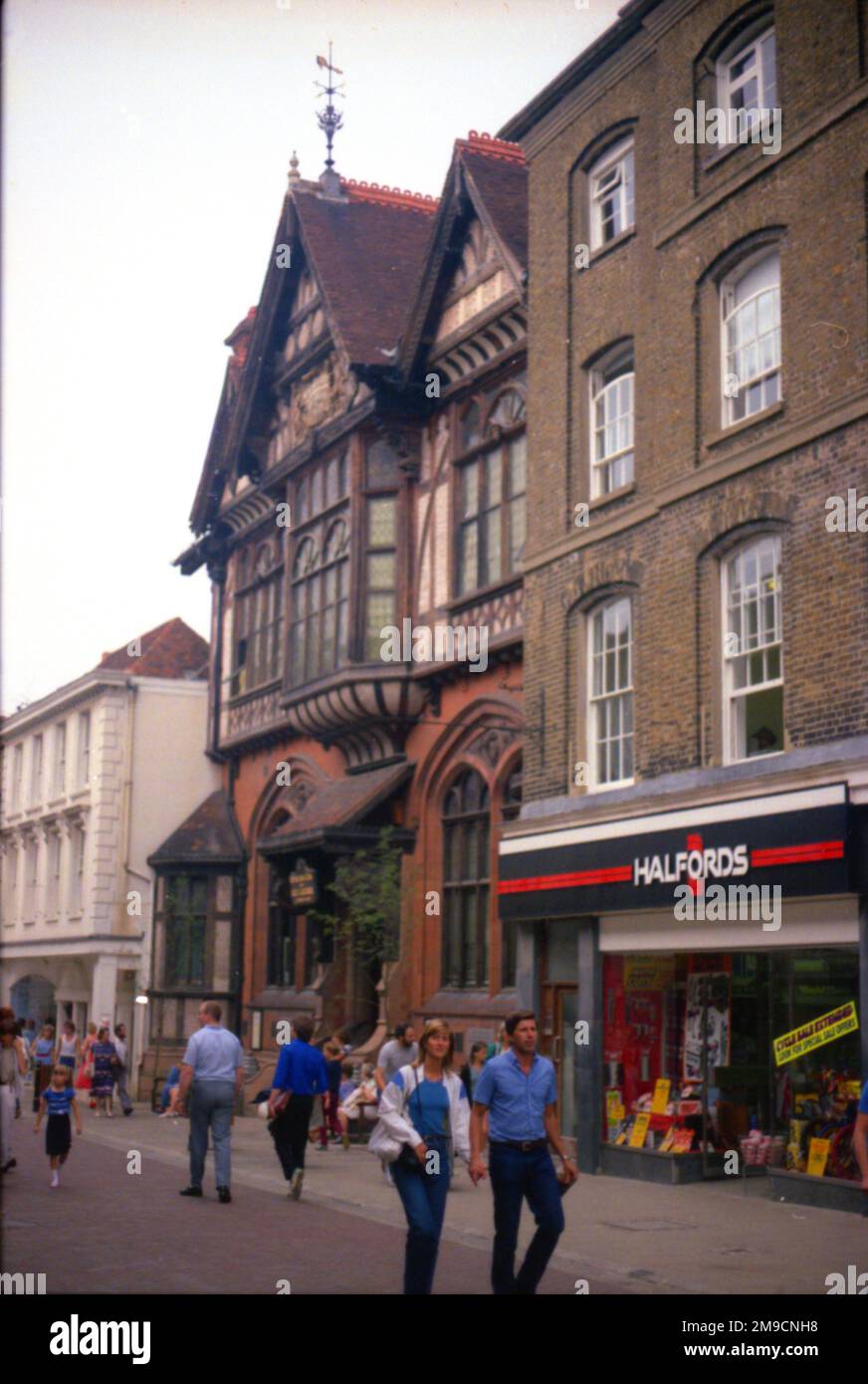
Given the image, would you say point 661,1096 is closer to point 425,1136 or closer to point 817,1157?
point 817,1157

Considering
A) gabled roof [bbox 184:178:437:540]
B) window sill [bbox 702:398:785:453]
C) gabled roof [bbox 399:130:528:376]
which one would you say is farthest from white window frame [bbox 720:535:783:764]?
gabled roof [bbox 184:178:437:540]

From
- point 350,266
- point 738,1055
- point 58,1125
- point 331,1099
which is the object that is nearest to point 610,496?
point 738,1055

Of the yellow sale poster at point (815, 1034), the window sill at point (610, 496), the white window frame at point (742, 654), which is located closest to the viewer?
the yellow sale poster at point (815, 1034)

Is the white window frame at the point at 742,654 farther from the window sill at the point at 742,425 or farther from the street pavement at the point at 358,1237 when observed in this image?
the street pavement at the point at 358,1237

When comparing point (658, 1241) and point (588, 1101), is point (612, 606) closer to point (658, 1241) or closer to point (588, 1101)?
point (588, 1101)

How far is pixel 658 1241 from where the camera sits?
45.4 feet

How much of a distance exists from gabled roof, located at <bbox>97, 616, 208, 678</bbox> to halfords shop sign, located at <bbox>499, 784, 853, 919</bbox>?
23.3 meters

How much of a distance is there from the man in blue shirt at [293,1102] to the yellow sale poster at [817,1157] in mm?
4547

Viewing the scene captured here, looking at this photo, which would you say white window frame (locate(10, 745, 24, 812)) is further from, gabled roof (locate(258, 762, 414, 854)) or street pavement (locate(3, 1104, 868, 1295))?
street pavement (locate(3, 1104, 868, 1295))

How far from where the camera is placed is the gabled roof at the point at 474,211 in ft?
85.1

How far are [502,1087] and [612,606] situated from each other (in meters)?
11.3

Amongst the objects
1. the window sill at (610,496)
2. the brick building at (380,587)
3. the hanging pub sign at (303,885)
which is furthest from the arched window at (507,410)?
the hanging pub sign at (303,885)

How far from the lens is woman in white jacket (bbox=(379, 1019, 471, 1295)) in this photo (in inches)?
380

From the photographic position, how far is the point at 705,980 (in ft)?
62.1
